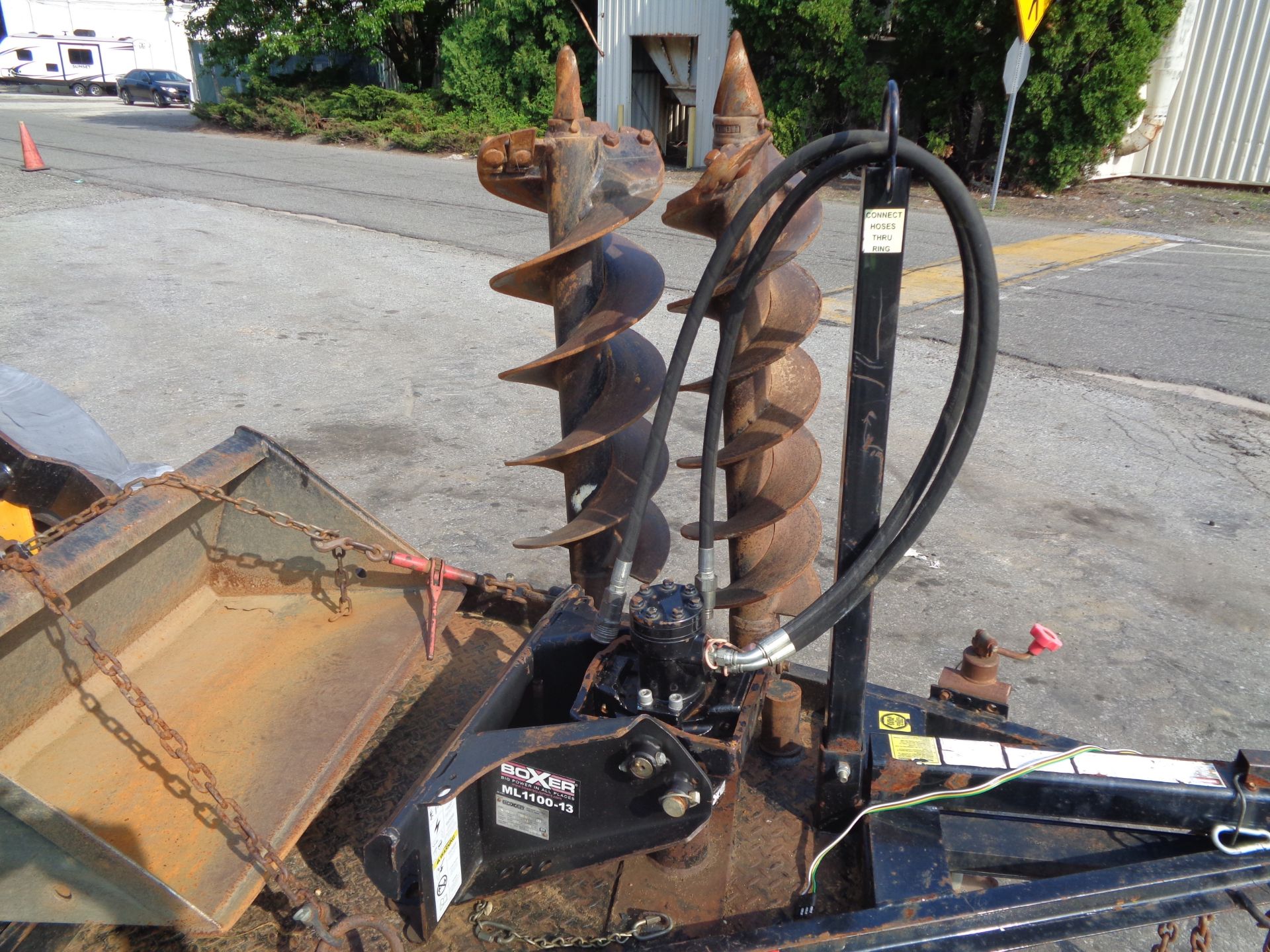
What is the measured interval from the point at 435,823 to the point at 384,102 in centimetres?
2369

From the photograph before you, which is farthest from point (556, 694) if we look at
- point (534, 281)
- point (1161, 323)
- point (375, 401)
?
point (1161, 323)

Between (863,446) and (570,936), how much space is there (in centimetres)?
116

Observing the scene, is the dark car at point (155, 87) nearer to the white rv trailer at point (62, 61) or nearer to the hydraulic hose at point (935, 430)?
the white rv trailer at point (62, 61)

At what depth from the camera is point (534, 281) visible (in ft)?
8.41

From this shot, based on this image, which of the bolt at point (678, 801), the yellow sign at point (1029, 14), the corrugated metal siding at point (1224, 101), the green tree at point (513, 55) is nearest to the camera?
the bolt at point (678, 801)

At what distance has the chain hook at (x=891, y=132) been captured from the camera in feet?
4.99

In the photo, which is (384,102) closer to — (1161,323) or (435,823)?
(1161,323)

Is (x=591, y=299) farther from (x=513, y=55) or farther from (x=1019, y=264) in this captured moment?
(x=513, y=55)

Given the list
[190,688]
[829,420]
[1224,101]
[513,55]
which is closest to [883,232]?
[190,688]

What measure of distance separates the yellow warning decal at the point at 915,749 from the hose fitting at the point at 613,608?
65 centimetres

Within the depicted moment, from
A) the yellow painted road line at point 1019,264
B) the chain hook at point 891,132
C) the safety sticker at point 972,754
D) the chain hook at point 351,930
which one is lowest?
the yellow painted road line at point 1019,264

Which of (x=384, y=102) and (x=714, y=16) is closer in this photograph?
(x=714, y=16)

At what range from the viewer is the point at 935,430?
5.54 ft

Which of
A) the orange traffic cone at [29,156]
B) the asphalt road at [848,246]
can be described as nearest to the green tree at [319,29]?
the asphalt road at [848,246]
